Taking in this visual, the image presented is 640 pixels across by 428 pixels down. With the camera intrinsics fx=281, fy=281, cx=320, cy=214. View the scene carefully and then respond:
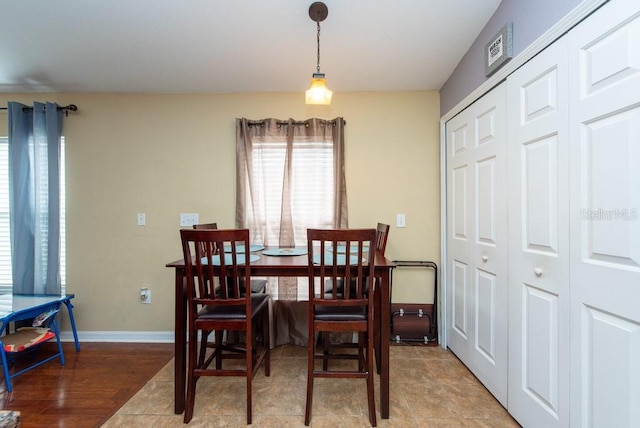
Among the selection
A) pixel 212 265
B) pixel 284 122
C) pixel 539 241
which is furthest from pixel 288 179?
pixel 539 241

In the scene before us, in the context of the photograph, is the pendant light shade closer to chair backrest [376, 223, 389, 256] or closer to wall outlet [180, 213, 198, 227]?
chair backrest [376, 223, 389, 256]

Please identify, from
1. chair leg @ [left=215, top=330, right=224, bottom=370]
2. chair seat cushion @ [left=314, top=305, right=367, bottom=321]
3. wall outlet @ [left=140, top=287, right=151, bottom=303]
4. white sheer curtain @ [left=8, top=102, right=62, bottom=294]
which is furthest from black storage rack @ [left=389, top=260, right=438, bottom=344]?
white sheer curtain @ [left=8, top=102, right=62, bottom=294]

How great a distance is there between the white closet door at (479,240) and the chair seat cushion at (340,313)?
862 mm

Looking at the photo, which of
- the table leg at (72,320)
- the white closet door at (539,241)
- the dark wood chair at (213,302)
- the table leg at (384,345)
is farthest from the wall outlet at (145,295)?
the white closet door at (539,241)

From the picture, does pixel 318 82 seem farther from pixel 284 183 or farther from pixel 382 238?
pixel 382 238

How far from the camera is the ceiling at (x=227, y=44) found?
1686 mm

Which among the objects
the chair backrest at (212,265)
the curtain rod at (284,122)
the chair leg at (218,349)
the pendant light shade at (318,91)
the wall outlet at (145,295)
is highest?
the curtain rod at (284,122)

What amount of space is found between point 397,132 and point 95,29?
93.0 inches

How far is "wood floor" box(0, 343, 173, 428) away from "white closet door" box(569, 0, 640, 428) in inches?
95.4

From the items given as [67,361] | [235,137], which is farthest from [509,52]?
[67,361]

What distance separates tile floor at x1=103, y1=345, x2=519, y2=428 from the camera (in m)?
1.56

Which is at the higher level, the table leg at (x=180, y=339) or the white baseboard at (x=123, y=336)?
the table leg at (x=180, y=339)

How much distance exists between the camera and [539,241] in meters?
1.39

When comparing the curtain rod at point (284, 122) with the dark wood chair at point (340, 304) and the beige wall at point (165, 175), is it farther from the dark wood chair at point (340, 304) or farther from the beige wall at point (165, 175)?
the dark wood chair at point (340, 304)
